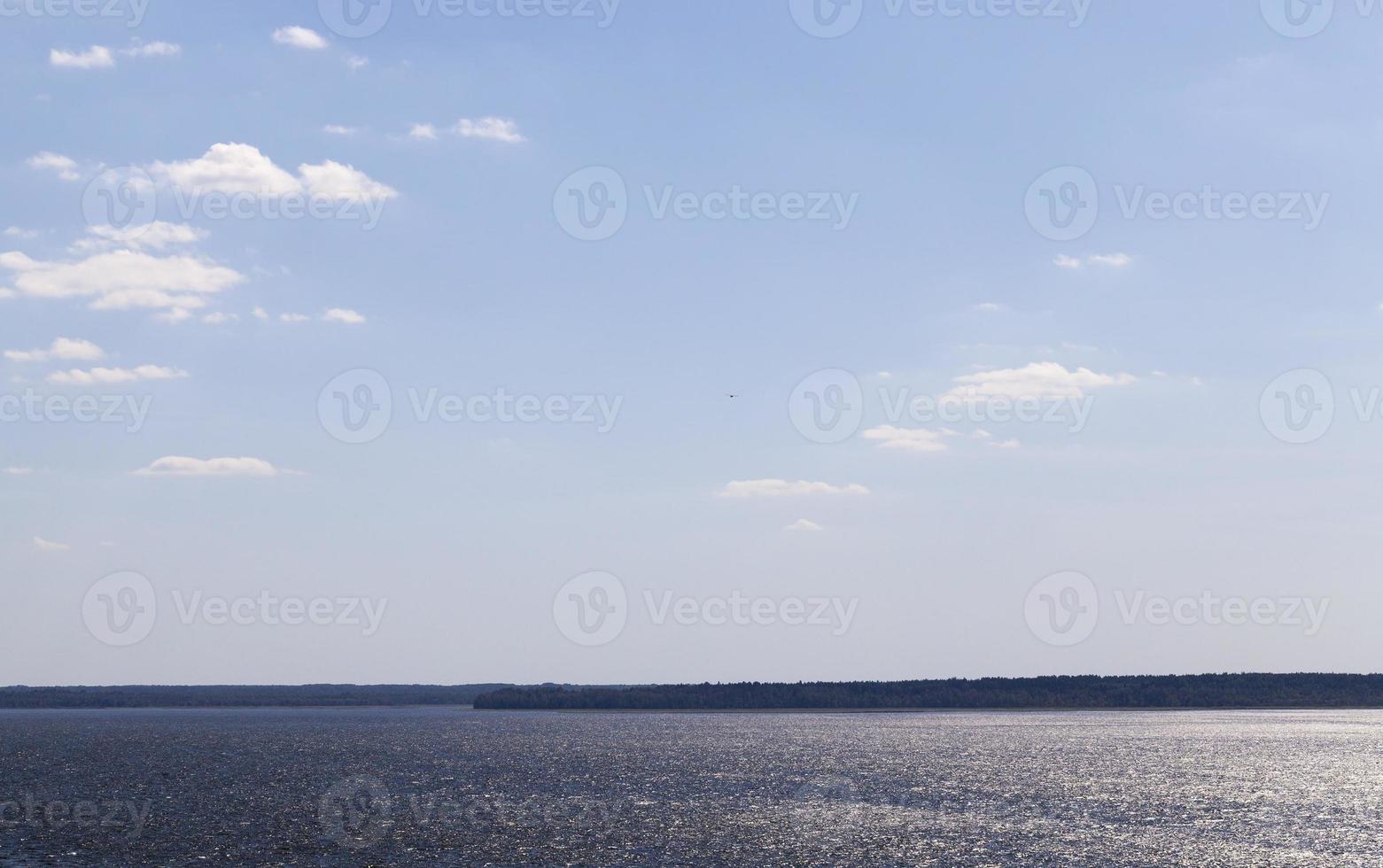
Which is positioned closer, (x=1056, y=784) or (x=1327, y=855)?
(x=1327, y=855)

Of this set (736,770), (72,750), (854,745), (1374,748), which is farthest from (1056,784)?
(72,750)

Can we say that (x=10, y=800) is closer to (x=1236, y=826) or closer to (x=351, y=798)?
(x=351, y=798)

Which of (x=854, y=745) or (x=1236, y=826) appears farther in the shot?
(x=854, y=745)

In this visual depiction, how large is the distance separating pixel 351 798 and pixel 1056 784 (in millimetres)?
60733

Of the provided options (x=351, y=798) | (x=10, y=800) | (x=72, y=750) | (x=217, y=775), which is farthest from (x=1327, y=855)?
(x=72, y=750)

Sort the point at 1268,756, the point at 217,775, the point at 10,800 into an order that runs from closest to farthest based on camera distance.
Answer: the point at 10,800
the point at 217,775
the point at 1268,756

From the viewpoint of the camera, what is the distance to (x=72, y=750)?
185 m

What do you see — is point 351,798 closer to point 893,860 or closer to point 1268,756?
point 893,860

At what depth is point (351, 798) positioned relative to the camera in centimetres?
10162

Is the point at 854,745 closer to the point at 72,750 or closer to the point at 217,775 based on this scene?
the point at 217,775

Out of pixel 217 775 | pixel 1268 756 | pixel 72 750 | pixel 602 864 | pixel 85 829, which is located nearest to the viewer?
pixel 602 864

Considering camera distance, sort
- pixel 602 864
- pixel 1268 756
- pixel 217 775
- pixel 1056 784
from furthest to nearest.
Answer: pixel 1268 756
pixel 217 775
pixel 1056 784
pixel 602 864

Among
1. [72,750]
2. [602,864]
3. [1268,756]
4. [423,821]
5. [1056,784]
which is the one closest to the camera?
[602,864]

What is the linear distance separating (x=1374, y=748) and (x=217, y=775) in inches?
6061
